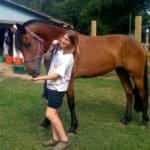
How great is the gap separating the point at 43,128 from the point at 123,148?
1.51 m

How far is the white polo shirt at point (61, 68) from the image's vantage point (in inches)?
189

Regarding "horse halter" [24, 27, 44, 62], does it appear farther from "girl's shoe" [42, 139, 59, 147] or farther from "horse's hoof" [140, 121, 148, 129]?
"horse's hoof" [140, 121, 148, 129]

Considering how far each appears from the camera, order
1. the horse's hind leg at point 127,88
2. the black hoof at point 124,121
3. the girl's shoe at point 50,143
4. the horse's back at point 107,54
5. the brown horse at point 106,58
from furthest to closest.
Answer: the horse's hind leg at point 127,88
the black hoof at point 124,121
the horse's back at point 107,54
the brown horse at point 106,58
the girl's shoe at point 50,143

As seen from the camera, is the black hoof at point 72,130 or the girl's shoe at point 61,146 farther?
the black hoof at point 72,130

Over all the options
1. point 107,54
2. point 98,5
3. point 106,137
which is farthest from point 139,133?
point 98,5

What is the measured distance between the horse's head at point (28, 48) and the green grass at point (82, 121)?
1070 millimetres

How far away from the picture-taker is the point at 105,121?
6.94 metres

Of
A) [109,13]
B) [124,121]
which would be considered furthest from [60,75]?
[109,13]

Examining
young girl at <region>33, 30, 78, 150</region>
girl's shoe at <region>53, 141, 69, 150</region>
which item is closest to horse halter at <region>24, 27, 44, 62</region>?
young girl at <region>33, 30, 78, 150</region>

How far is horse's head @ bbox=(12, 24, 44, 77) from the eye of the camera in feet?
18.2

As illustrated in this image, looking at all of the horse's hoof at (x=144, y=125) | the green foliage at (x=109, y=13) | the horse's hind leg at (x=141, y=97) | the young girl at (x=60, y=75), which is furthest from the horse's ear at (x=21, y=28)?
the green foliage at (x=109, y=13)

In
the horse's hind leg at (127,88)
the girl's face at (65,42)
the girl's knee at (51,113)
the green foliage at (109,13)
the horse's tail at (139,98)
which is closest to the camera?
the girl's face at (65,42)

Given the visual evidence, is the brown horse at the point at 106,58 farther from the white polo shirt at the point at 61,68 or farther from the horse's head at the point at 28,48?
the white polo shirt at the point at 61,68

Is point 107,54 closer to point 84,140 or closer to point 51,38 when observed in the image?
point 51,38
